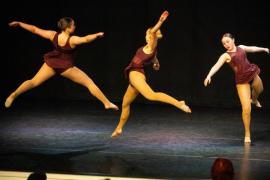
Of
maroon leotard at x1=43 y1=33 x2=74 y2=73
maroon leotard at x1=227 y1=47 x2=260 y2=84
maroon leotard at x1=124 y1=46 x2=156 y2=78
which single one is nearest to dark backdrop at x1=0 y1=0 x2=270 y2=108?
maroon leotard at x1=227 y1=47 x2=260 y2=84

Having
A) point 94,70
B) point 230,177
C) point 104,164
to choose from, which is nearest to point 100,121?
point 94,70

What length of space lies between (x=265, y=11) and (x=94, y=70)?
305 centimetres

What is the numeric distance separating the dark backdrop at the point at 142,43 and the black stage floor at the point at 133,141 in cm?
44

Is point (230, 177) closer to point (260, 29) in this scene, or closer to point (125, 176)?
point (125, 176)

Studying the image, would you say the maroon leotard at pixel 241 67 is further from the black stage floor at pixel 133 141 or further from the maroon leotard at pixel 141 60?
the maroon leotard at pixel 141 60

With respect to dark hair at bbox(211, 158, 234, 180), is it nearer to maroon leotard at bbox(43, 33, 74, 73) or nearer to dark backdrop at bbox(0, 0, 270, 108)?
maroon leotard at bbox(43, 33, 74, 73)

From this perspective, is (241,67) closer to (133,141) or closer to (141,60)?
(141,60)

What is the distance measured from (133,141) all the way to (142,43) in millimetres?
3077

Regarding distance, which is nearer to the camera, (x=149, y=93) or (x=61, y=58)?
(x=149, y=93)

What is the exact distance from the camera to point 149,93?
6242 mm

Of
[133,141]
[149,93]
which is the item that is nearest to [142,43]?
[133,141]

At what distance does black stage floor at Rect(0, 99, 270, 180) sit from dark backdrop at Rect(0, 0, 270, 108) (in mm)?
441

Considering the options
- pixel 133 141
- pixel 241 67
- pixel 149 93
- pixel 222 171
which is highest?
pixel 241 67

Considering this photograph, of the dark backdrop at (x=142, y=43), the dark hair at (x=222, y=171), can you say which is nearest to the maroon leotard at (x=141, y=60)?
the dark hair at (x=222, y=171)
